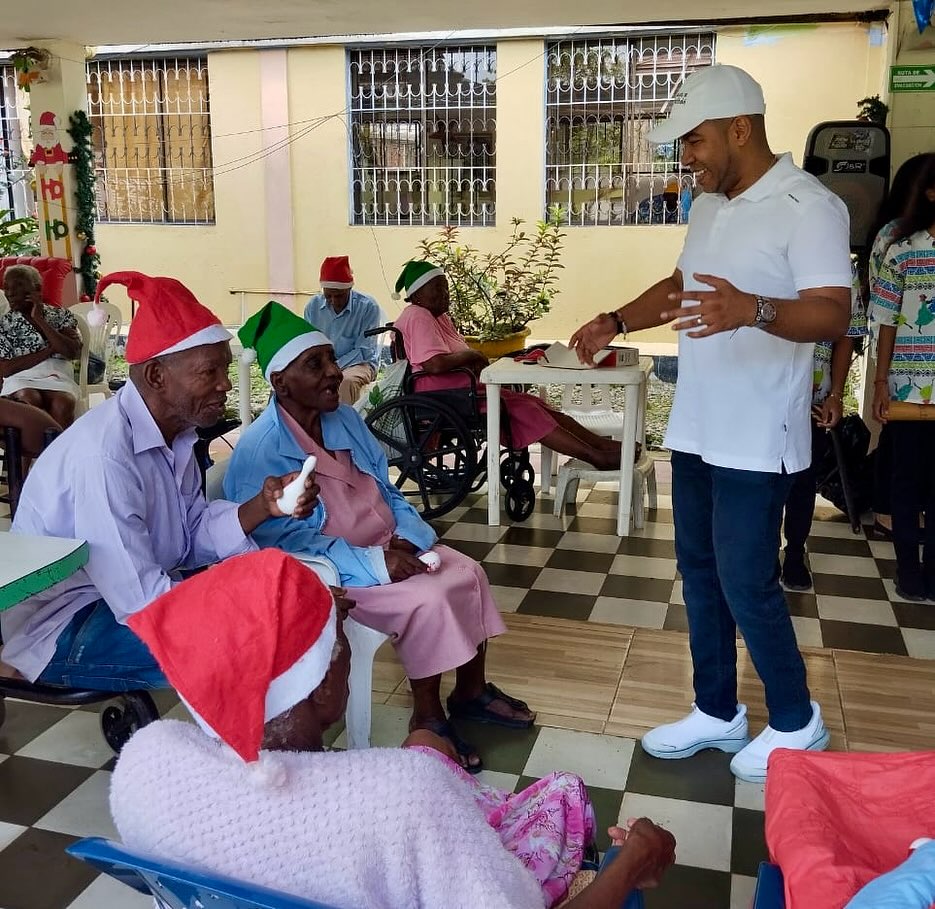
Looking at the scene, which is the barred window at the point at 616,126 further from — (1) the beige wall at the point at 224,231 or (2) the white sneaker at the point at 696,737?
(2) the white sneaker at the point at 696,737

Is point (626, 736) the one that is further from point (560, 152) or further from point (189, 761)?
point (560, 152)

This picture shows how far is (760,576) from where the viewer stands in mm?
2305

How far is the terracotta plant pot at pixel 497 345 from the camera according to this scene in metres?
5.59

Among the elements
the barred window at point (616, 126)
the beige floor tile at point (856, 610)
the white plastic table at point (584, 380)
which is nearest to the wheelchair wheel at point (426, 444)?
the white plastic table at point (584, 380)

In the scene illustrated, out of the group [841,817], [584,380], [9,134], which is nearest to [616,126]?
[584,380]

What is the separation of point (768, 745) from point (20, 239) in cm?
708

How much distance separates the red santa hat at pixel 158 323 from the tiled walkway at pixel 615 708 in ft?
3.63

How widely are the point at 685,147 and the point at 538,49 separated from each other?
715cm

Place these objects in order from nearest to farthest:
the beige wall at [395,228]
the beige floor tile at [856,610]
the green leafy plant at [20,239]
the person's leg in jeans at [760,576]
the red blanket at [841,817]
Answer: the red blanket at [841,817] → the person's leg in jeans at [760,576] → the beige floor tile at [856,610] → the green leafy plant at [20,239] → the beige wall at [395,228]

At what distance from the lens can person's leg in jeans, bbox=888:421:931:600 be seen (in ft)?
12.2

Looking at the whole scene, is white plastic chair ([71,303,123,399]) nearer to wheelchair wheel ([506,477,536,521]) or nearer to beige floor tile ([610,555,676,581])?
wheelchair wheel ([506,477,536,521])

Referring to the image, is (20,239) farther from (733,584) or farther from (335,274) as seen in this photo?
(733,584)

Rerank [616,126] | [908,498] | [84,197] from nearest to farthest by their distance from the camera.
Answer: [908,498] → [84,197] → [616,126]

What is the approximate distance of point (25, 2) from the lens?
233 inches
